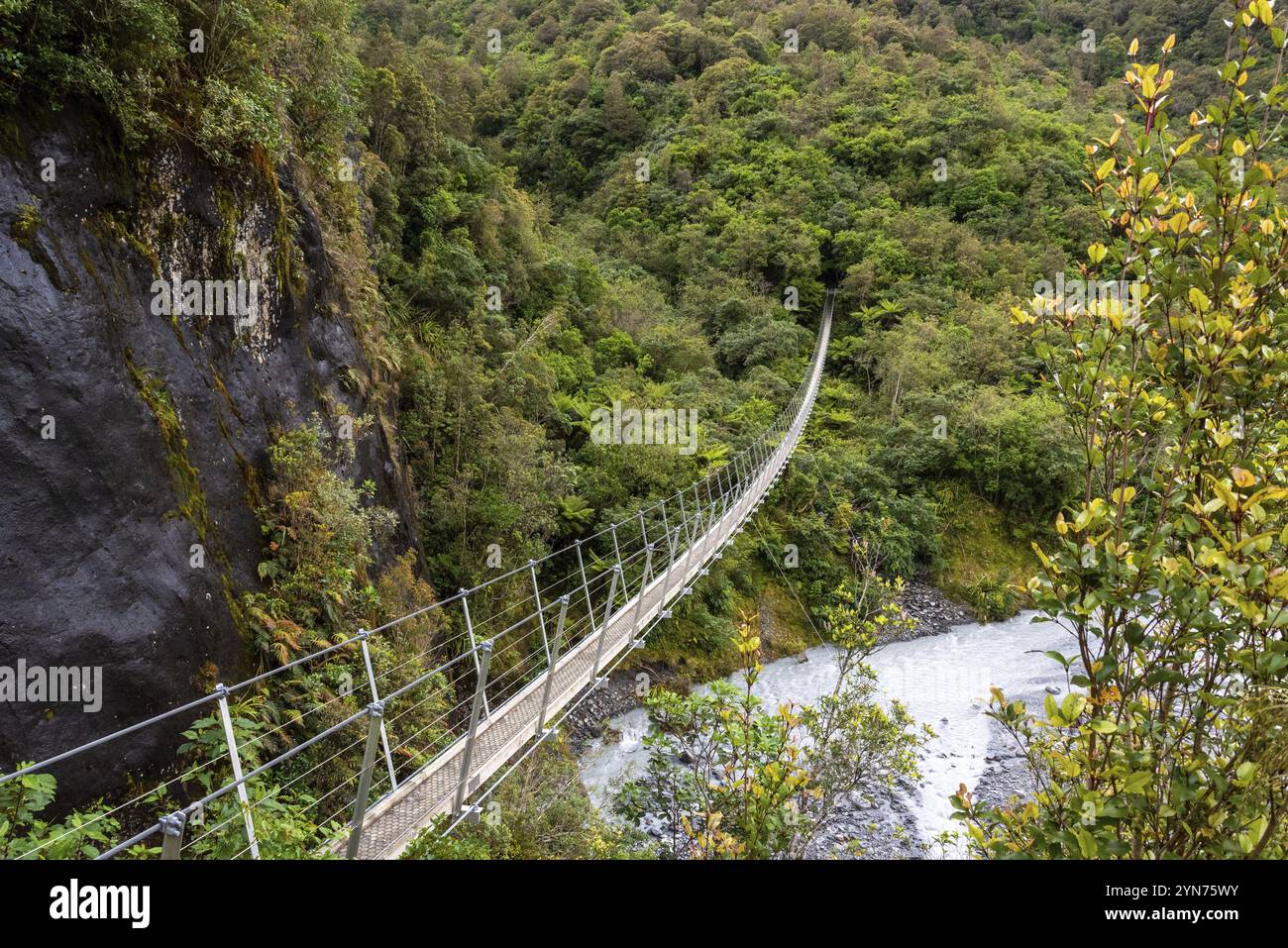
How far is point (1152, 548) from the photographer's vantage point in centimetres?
111

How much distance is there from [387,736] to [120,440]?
7.22 ft

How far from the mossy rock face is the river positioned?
3.62 metres

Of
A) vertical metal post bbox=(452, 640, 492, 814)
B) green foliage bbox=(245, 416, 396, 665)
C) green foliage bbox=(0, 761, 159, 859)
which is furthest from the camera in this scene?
green foliage bbox=(245, 416, 396, 665)

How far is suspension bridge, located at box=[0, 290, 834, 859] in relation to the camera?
6.81 ft

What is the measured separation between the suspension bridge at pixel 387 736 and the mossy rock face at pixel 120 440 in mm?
253

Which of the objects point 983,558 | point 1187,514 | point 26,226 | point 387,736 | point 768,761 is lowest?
point 983,558

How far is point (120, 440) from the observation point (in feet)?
10.9

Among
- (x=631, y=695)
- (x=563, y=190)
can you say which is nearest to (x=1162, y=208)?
(x=631, y=695)

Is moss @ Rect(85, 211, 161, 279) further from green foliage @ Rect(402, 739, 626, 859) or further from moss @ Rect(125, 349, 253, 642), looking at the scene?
green foliage @ Rect(402, 739, 626, 859)

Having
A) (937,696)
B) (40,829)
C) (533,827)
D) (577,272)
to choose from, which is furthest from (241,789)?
(577,272)

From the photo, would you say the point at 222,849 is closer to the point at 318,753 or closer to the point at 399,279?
the point at 318,753

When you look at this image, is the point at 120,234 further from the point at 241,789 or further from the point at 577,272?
the point at 577,272

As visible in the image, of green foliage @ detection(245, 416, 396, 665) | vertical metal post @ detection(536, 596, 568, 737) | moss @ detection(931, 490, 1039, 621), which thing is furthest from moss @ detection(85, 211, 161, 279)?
moss @ detection(931, 490, 1039, 621)

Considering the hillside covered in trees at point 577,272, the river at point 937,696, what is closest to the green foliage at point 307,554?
the hillside covered in trees at point 577,272
